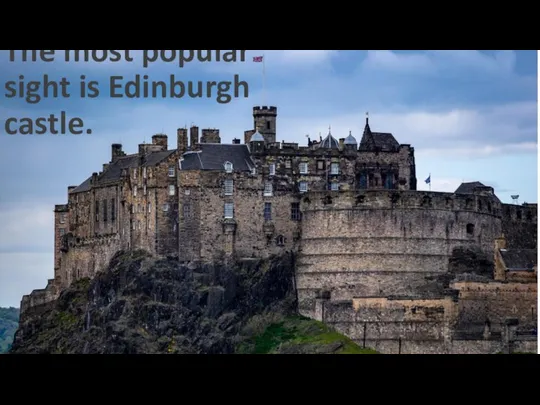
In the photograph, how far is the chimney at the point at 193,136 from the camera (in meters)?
74.4

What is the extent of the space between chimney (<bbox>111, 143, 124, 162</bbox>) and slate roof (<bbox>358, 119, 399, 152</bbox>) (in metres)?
12.6

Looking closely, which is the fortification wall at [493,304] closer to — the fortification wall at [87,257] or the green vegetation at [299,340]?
the green vegetation at [299,340]

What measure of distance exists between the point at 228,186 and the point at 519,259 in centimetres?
1391

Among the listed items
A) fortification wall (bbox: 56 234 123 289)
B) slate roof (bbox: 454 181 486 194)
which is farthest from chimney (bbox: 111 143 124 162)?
slate roof (bbox: 454 181 486 194)

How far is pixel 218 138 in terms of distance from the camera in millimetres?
75375

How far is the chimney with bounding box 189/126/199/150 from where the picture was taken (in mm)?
74438

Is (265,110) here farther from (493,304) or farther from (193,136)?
(493,304)

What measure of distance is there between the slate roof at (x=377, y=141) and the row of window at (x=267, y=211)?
6410 millimetres

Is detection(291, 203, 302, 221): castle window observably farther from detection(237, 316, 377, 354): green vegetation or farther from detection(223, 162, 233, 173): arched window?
detection(237, 316, 377, 354): green vegetation

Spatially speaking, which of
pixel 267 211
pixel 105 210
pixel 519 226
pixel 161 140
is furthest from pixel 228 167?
pixel 519 226

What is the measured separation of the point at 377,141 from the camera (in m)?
79.7
